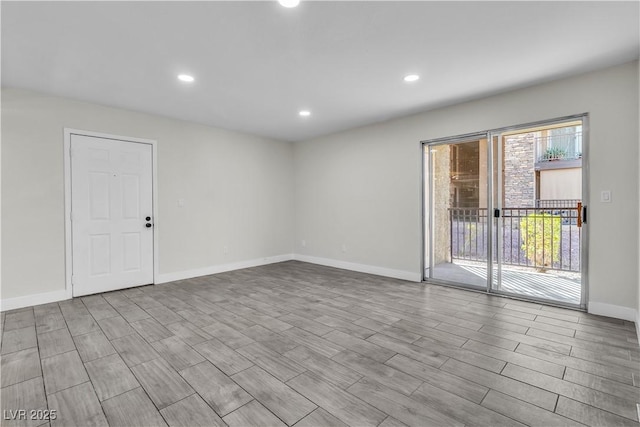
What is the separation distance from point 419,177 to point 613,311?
263 centimetres

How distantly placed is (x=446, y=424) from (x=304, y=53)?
297cm

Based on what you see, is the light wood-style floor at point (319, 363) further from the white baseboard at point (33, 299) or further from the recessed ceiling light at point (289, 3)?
the recessed ceiling light at point (289, 3)

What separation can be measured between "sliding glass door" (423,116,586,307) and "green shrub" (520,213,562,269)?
0.04 feet

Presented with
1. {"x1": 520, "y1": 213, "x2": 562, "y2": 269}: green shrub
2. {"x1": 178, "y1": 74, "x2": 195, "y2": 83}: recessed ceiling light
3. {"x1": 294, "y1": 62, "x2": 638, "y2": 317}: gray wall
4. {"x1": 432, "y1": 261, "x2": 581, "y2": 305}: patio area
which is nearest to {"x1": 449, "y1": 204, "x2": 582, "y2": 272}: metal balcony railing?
{"x1": 520, "y1": 213, "x2": 562, "y2": 269}: green shrub

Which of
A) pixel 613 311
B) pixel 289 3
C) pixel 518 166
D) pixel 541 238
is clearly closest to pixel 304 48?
pixel 289 3

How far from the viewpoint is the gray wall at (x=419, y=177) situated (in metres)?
2.98

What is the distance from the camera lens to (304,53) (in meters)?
2.73

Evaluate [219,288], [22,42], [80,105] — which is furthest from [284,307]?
[80,105]

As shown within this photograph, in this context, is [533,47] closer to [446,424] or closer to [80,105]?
[446,424]

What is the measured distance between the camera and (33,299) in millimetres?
3566

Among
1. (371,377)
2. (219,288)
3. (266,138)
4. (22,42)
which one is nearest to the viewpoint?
(371,377)

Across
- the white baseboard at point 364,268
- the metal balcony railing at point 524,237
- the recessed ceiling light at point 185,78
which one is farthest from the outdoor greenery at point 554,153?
the recessed ceiling light at point 185,78

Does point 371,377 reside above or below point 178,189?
below

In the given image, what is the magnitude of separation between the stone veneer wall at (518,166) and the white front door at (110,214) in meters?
5.14
